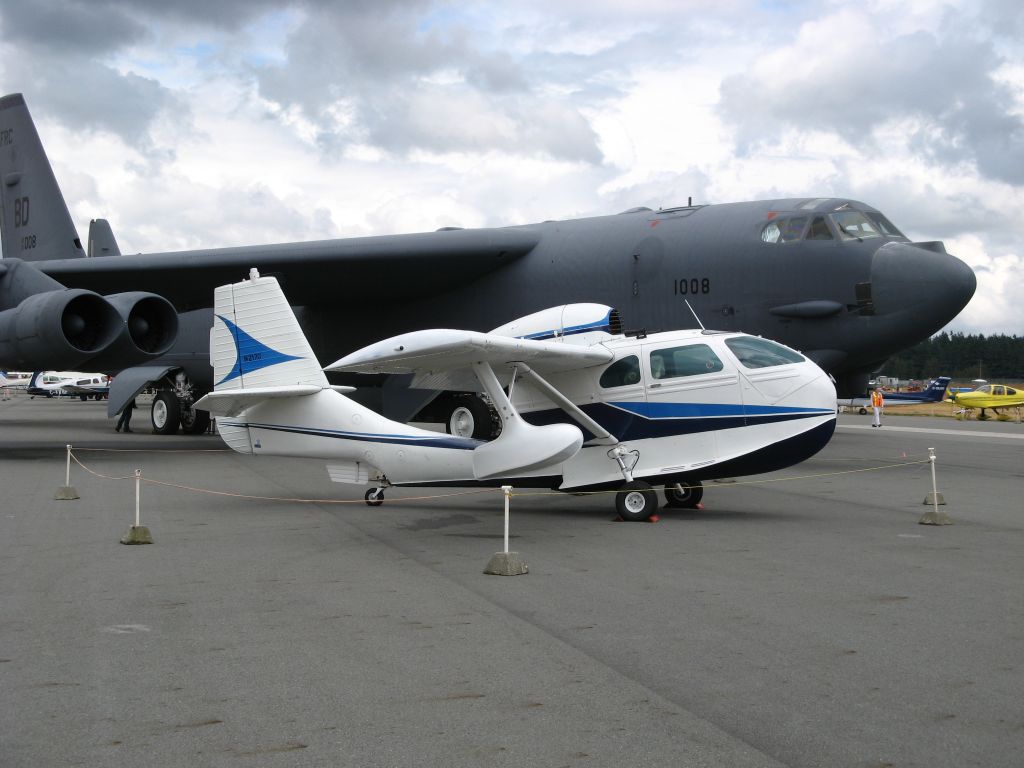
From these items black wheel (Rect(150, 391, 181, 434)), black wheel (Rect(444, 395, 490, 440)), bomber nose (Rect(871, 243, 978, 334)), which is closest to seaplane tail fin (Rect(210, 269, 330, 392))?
black wheel (Rect(444, 395, 490, 440))

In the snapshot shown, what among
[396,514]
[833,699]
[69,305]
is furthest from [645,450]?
[69,305]

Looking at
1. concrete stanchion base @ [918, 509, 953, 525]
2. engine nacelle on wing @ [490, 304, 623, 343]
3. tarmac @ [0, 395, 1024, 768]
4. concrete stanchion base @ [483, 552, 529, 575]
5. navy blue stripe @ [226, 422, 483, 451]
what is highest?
engine nacelle on wing @ [490, 304, 623, 343]

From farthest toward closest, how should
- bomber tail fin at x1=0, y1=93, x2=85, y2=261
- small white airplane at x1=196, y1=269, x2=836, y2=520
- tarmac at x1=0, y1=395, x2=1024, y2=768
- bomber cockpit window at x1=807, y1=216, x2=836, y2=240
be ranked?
bomber tail fin at x1=0, y1=93, x2=85, y2=261
bomber cockpit window at x1=807, y1=216, x2=836, y2=240
small white airplane at x1=196, y1=269, x2=836, y2=520
tarmac at x1=0, y1=395, x2=1024, y2=768

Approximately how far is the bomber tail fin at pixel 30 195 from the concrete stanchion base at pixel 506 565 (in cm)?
1885

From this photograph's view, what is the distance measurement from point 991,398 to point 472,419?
33.7 meters

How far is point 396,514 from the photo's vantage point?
1187 cm

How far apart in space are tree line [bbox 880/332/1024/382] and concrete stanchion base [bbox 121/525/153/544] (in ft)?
389

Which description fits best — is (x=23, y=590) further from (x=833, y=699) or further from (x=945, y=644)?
(x=945, y=644)

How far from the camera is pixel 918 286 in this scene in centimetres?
1500

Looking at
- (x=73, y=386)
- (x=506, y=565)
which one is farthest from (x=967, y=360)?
(x=506, y=565)

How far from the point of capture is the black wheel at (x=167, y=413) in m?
26.4

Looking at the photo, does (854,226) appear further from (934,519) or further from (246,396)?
(246,396)

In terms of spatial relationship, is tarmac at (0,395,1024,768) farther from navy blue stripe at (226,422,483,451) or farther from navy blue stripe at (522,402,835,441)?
navy blue stripe at (522,402,835,441)

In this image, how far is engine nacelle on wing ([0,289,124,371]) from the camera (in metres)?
17.6
